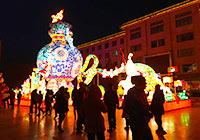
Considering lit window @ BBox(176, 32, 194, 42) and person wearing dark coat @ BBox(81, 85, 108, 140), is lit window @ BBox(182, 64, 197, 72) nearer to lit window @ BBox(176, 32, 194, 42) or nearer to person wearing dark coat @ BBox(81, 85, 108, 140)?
lit window @ BBox(176, 32, 194, 42)

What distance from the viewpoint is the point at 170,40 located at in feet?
98.2

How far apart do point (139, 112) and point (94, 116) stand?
113 centimetres

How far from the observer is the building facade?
89.7 feet

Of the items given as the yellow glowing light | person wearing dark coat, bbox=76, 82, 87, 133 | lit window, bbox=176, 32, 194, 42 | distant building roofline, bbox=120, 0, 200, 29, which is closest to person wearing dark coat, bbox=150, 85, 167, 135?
person wearing dark coat, bbox=76, 82, 87, 133

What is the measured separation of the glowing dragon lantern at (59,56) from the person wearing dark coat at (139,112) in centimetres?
1240

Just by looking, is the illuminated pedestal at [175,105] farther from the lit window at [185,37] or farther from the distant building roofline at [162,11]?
the distant building roofline at [162,11]

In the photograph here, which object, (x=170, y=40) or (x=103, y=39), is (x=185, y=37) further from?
(x=103, y=39)

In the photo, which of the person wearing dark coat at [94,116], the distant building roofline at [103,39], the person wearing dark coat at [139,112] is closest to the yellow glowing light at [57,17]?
the person wearing dark coat at [94,116]

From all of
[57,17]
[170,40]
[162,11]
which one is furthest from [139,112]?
[162,11]

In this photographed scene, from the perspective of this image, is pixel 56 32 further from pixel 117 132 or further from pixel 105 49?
pixel 105 49

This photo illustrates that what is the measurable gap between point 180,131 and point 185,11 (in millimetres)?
26868

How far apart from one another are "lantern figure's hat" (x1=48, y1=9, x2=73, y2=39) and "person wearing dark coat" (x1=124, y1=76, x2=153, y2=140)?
541 inches

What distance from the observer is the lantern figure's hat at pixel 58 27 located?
Result: 1580 centimetres

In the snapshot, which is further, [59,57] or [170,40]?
[170,40]
